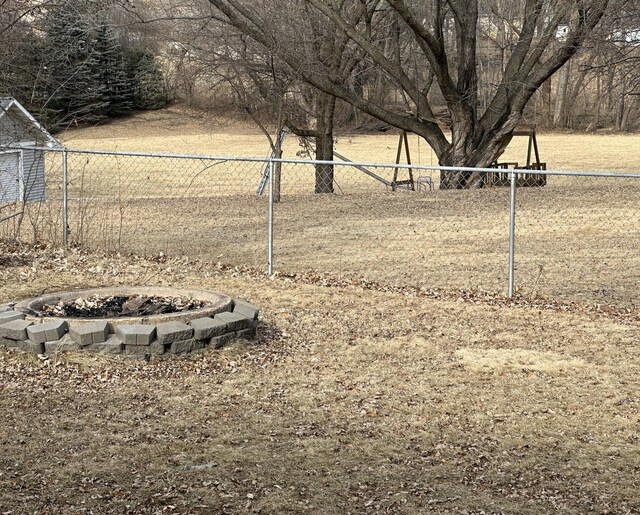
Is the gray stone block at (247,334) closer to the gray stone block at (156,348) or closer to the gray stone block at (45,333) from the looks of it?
the gray stone block at (156,348)

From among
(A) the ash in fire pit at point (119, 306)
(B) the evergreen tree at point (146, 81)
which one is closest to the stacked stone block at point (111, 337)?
(A) the ash in fire pit at point (119, 306)

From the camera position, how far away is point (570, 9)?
18.7 m

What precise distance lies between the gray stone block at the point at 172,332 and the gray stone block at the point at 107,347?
294 millimetres

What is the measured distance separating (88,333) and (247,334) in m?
1.28

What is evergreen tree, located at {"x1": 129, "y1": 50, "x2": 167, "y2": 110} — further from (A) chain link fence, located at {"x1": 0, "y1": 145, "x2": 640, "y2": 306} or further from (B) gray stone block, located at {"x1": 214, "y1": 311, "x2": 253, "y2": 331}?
(B) gray stone block, located at {"x1": 214, "y1": 311, "x2": 253, "y2": 331}

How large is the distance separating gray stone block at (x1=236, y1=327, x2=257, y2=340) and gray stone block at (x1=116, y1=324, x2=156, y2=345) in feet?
2.45

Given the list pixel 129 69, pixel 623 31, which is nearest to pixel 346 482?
pixel 623 31

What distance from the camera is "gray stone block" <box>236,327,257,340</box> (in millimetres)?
7530

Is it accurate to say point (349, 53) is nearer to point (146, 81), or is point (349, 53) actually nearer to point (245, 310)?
point (245, 310)

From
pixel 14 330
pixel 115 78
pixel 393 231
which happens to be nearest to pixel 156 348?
pixel 14 330

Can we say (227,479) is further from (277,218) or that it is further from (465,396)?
(277,218)

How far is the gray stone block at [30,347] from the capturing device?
7059 mm

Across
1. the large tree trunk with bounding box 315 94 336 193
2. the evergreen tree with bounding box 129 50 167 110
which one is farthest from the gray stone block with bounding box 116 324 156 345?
the evergreen tree with bounding box 129 50 167 110

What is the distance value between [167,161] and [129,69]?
1799 cm
